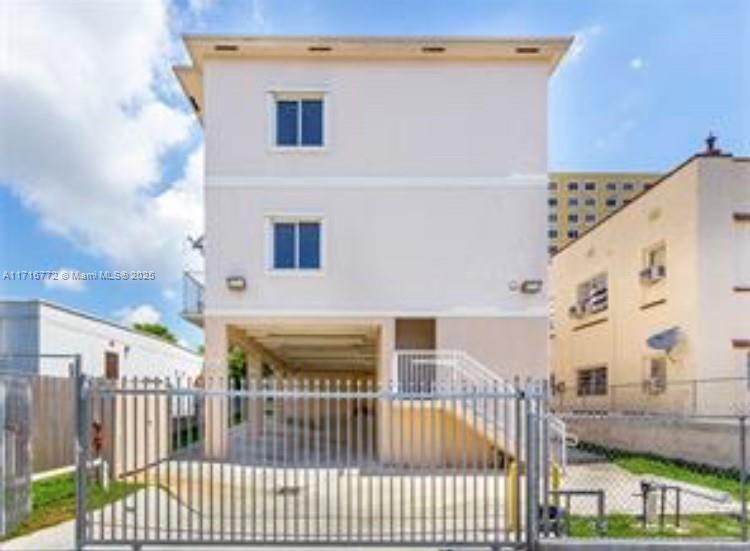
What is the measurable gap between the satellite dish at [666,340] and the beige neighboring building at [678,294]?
2 cm

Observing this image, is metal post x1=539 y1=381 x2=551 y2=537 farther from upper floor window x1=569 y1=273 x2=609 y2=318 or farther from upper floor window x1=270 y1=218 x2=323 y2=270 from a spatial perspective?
upper floor window x1=569 y1=273 x2=609 y2=318

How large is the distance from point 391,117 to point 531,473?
11596 mm

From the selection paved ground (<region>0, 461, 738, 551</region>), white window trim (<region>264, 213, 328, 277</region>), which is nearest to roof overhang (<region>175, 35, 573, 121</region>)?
white window trim (<region>264, 213, 328, 277</region>)

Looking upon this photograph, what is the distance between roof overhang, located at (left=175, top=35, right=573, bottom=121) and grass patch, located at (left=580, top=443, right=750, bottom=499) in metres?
9.60

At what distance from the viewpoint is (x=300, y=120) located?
18297 millimetres

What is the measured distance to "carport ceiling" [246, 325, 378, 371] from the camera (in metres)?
19.1

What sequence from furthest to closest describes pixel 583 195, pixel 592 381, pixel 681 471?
1. pixel 583 195
2. pixel 592 381
3. pixel 681 471

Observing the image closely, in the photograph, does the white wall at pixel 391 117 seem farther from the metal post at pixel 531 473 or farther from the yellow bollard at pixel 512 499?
the metal post at pixel 531 473

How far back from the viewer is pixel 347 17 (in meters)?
17.4

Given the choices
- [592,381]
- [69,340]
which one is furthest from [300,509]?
[592,381]

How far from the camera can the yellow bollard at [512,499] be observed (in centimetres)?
840

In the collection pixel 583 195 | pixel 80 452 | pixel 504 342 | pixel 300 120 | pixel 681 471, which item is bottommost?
pixel 681 471

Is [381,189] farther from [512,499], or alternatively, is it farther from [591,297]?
[591,297]

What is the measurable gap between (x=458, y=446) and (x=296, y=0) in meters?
10.2
